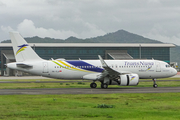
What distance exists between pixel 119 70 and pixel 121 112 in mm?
22532

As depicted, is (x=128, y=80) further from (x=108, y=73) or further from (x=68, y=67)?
(x=68, y=67)

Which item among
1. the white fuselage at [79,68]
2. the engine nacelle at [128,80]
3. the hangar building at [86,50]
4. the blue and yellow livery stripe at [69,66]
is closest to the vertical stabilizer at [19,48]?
the white fuselage at [79,68]

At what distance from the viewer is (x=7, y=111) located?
18328 millimetres

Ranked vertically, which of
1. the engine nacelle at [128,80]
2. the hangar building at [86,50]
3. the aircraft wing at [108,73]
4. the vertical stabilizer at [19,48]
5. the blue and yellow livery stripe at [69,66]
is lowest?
the engine nacelle at [128,80]

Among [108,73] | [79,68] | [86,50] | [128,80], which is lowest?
[128,80]

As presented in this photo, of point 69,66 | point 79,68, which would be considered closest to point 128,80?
point 79,68

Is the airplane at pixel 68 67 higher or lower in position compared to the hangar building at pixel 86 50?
lower

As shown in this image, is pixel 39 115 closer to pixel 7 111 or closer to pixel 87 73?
pixel 7 111

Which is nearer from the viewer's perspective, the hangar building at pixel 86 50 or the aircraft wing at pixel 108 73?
the aircraft wing at pixel 108 73

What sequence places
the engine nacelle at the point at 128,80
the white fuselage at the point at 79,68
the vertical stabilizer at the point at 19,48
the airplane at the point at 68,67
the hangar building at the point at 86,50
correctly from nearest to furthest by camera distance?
the engine nacelle at the point at 128,80, the airplane at the point at 68,67, the white fuselage at the point at 79,68, the vertical stabilizer at the point at 19,48, the hangar building at the point at 86,50

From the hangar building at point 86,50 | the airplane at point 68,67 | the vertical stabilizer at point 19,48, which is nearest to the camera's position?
the airplane at point 68,67

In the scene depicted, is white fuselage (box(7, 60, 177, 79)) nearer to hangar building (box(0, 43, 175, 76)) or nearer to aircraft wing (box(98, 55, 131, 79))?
aircraft wing (box(98, 55, 131, 79))

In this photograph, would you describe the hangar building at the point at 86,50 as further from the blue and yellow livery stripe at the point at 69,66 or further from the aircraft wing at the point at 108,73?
the aircraft wing at the point at 108,73

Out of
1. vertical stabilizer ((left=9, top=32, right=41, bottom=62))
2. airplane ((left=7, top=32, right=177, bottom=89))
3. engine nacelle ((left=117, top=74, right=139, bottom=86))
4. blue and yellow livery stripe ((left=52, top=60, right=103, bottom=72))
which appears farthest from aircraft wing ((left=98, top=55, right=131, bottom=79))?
vertical stabilizer ((left=9, top=32, right=41, bottom=62))
